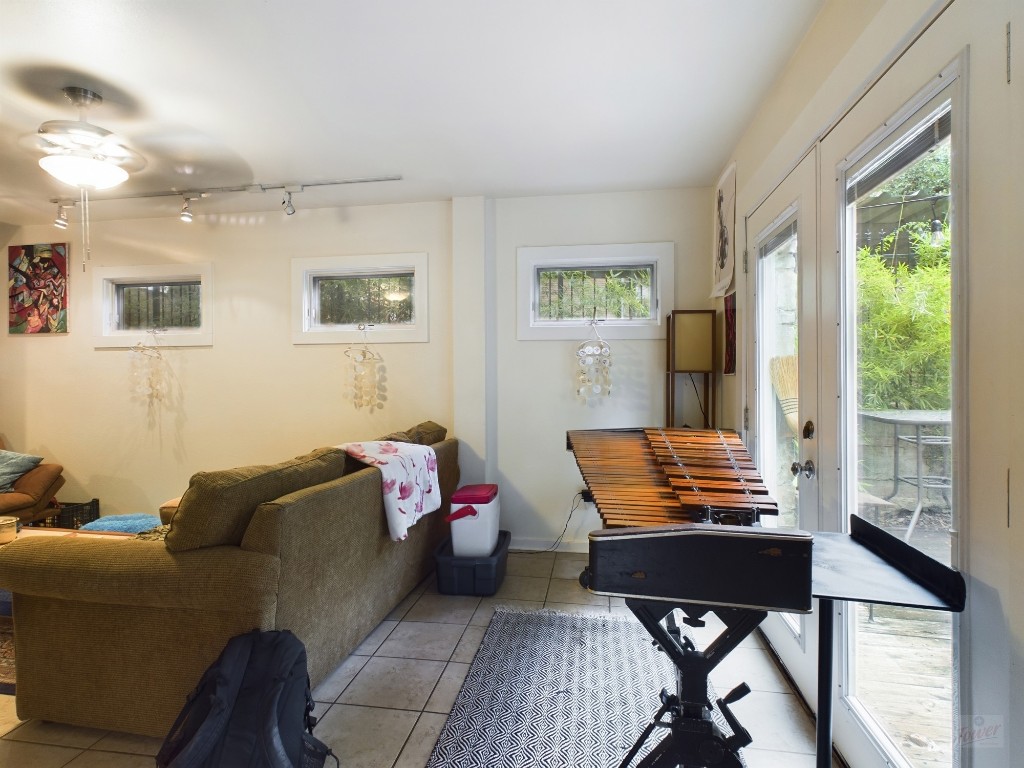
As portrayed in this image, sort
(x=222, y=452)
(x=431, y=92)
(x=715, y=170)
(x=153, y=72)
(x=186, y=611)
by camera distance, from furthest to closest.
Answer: (x=222, y=452)
(x=715, y=170)
(x=431, y=92)
(x=153, y=72)
(x=186, y=611)

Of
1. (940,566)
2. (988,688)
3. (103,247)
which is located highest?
(103,247)

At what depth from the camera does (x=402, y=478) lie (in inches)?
89.2

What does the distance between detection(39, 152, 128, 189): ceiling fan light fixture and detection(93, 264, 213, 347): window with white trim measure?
1.37 meters

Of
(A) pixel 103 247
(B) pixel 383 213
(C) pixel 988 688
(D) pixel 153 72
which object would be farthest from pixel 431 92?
(A) pixel 103 247

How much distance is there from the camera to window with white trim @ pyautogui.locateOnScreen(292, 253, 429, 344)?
11.4 ft

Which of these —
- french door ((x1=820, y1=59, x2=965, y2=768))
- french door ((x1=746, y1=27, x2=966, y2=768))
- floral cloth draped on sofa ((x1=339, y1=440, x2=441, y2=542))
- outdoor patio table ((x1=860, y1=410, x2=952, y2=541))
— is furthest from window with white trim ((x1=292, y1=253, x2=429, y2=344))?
outdoor patio table ((x1=860, y1=410, x2=952, y2=541))

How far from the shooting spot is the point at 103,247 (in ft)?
12.6

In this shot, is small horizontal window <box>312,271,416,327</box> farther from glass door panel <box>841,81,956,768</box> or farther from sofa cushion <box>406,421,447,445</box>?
glass door panel <box>841,81,956,768</box>

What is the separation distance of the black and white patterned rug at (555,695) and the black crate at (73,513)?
3.63 meters

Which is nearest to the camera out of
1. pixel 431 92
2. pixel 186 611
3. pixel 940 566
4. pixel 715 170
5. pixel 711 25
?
pixel 940 566

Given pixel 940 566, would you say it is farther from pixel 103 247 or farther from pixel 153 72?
pixel 103 247

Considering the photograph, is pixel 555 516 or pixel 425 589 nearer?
pixel 425 589

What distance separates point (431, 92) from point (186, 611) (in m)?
2.33

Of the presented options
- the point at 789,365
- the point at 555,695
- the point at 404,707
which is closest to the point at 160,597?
the point at 404,707
